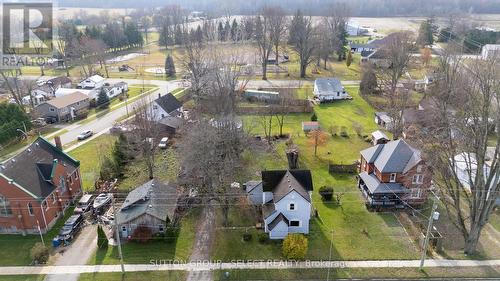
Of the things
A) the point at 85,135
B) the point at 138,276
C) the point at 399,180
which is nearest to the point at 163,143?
the point at 85,135

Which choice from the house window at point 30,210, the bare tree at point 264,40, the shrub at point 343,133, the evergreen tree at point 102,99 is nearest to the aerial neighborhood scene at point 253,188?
the house window at point 30,210

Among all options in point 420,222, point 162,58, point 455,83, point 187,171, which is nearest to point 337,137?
point 455,83

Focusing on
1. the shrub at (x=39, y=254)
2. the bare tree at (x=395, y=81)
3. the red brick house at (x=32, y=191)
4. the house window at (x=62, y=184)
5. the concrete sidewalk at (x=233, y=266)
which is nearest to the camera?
the concrete sidewalk at (x=233, y=266)

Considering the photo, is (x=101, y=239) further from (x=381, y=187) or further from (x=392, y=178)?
(x=392, y=178)

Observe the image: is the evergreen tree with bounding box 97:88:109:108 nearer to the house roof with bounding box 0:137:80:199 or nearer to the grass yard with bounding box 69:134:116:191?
the grass yard with bounding box 69:134:116:191

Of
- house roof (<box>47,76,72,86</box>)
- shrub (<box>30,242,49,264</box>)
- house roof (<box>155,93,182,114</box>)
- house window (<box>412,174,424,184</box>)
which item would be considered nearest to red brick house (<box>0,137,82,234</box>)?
shrub (<box>30,242,49,264</box>)

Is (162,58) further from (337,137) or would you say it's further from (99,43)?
(337,137)

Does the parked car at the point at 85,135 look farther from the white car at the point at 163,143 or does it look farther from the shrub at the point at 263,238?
the shrub at the point at 263,238
